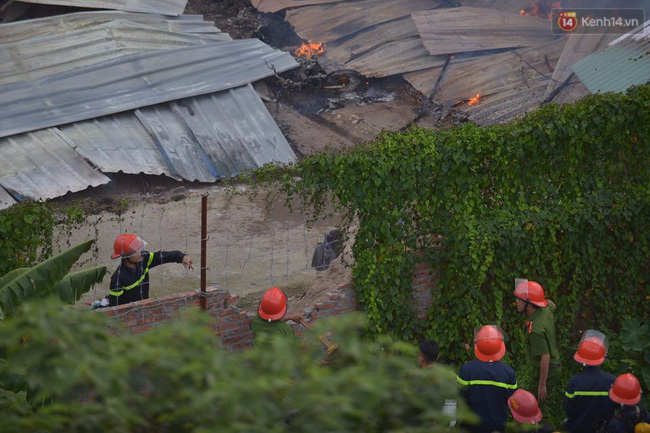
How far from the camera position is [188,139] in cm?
1470

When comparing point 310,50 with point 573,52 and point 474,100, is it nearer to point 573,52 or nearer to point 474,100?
point 474,100

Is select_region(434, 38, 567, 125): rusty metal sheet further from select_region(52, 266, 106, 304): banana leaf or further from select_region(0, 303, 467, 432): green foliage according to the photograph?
select_region(0, 303, 467, 432): green foliage

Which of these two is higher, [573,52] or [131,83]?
[131,83]

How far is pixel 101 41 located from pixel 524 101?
353 inches

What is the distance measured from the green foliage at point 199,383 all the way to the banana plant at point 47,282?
2.88 m

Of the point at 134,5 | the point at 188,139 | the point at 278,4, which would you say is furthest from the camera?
the point at 278,4

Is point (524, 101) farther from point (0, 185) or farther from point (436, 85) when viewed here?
point (0, 185)

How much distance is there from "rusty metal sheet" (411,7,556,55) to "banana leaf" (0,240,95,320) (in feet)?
41.2

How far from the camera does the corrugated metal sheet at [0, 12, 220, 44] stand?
17.0m

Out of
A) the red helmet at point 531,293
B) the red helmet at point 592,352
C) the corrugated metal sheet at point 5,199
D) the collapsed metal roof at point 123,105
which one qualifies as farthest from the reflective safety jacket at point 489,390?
the corrugated metal sheet at point 5,199

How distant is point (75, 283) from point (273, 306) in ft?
5.83

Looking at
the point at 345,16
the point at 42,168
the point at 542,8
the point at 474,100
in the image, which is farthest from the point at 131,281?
the point at 542,8

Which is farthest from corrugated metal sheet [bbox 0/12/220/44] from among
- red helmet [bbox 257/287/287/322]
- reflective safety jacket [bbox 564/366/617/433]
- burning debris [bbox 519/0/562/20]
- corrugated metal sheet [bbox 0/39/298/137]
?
reflective safety jacket [bbox 564/366/617/433]

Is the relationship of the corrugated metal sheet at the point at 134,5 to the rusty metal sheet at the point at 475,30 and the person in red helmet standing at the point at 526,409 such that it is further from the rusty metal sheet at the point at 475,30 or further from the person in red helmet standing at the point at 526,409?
the person in red helmet standing at the point at 526,409
